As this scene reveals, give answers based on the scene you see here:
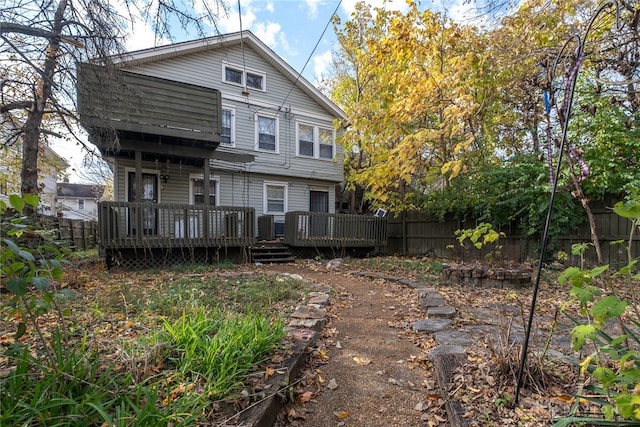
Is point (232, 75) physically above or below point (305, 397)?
above

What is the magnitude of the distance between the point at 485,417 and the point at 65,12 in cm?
537

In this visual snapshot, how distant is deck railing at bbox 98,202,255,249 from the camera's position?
7.12m

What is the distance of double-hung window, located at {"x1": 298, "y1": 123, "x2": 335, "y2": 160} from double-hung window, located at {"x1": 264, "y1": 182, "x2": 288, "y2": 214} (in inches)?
58.8

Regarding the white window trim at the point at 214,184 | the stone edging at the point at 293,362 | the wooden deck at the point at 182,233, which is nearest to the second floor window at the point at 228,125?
the white window trim at the point at 214,184

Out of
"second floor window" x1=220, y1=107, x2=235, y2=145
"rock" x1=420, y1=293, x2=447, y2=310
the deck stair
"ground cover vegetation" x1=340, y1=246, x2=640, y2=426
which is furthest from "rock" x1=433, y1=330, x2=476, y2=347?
"second floor window" x1=220, y1=107, x2=235, y2=145

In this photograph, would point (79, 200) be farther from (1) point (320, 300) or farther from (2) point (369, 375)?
(2) point (369, 375)

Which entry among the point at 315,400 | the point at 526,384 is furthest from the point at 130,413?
the point at 526,384

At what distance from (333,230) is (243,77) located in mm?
6120

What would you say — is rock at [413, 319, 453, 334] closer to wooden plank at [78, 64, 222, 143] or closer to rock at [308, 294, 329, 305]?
rock at [308, 294, 329, 305]

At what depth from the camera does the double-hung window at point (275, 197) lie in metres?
11.9

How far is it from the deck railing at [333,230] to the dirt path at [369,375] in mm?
5489

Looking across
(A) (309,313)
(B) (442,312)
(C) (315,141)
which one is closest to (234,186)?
(C) (315,141)

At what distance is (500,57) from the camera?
234 inches

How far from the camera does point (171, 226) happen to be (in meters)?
8.38
